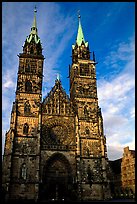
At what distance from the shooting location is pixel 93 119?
3328 cm

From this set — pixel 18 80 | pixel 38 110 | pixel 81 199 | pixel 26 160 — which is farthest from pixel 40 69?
pixel 81 199

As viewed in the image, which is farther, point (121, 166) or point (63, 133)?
point (121, 166)

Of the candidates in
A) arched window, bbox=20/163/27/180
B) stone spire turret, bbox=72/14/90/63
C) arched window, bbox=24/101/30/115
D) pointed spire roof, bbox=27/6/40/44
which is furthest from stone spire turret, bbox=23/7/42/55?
arched window, bbox=20/163/27/180

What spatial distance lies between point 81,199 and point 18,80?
19.9 meters

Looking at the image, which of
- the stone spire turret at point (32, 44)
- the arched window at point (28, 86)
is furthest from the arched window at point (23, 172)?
the stone spire turret at point (32, 44)

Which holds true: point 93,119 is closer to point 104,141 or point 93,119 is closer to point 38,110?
point 104,141

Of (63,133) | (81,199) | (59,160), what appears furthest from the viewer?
(63,133)

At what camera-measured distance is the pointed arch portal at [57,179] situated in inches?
1078

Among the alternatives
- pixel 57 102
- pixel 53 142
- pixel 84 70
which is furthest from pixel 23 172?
pixel 84 70

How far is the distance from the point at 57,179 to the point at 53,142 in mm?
5047

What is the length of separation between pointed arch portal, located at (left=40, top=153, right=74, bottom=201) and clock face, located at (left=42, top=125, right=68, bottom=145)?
6.73ft

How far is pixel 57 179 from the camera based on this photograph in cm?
2836

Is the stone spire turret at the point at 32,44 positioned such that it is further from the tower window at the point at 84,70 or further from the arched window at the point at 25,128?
the arched window at the point at 25,128

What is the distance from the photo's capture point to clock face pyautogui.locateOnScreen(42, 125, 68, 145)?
30344 millimetres
